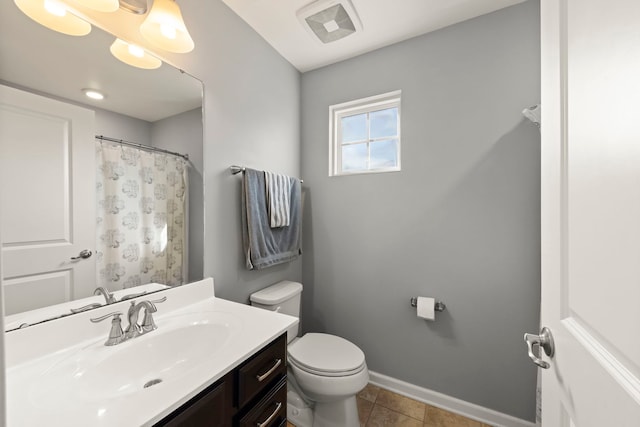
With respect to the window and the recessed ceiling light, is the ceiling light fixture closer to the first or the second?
the recessed ceiling light

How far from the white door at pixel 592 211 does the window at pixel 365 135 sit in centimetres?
Result: 119

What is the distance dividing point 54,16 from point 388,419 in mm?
2429

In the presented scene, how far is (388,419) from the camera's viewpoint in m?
1.51

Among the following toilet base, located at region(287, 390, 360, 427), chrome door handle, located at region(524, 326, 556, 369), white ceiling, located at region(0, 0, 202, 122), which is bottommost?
toilet base, located at region(287, 390, 360, 427)

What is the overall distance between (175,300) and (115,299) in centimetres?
23

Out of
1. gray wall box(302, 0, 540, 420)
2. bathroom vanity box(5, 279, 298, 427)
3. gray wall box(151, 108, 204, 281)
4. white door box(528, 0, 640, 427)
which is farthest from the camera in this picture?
gray wall box(302, 0, 540, 420)

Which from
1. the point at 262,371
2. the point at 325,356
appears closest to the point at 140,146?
the point at 262,371

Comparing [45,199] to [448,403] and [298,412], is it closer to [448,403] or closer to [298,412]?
[298,412]

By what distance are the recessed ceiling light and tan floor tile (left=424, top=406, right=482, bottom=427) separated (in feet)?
7.62

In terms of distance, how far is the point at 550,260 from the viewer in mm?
629

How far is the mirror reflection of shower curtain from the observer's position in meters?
0.95

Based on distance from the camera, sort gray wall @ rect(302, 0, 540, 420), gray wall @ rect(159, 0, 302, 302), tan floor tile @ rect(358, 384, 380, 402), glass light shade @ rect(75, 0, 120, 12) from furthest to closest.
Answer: tan floor tile @ rect(358, 384, 380, 402) → gray wall @ rect(302, 0, 540, 420) → gray wall @ rect(159, 0, 302, 302) → glass light shade @ rect(75, 0, 120, 12)

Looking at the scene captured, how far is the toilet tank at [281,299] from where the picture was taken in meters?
1.52

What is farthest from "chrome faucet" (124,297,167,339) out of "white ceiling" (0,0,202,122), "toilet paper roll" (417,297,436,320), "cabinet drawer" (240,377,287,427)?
"toilet paper roll" (417,297,436,320)
